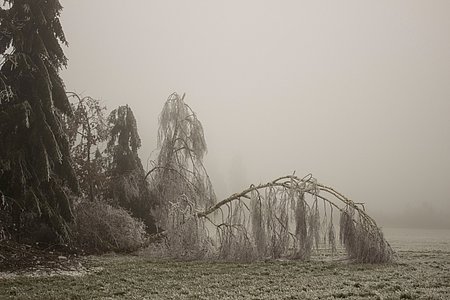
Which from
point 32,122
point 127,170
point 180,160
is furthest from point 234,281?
point 127,170

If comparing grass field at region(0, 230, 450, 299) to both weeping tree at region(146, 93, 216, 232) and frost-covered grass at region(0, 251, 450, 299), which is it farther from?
weeping tree at region(146, 93, 216, 232)

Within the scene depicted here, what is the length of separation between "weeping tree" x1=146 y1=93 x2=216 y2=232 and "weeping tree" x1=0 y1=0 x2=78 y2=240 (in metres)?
5.82

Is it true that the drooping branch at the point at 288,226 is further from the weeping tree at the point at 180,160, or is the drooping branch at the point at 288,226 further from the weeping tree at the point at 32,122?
the weeping tree at the point at 32,122

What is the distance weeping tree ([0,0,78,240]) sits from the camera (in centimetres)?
1487

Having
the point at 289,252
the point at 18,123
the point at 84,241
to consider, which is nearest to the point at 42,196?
the point at 18,123

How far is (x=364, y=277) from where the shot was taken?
13.4 m

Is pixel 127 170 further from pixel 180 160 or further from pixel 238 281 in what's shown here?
pixel 238 281

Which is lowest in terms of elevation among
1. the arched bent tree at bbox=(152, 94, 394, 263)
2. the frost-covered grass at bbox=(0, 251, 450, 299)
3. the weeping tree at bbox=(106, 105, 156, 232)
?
the frost-covered grass at bbox=(0, 251, 450, 299)

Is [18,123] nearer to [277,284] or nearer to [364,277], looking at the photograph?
[277,284]

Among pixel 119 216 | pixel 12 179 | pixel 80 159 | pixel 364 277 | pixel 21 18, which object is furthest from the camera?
pixel 80 159

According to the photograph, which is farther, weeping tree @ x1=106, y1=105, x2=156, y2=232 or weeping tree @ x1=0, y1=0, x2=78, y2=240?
weeping tree @ x1=106, y1=105, x2=156, y2=232

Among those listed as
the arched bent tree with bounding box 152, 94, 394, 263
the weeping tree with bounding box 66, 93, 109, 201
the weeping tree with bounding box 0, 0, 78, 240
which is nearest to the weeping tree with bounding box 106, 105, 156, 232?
the weeping tree with bounding box 66, 93, 109, 201

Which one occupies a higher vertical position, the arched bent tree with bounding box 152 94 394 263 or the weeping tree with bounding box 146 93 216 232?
the weeping tree with bounding box 146 93 216 232

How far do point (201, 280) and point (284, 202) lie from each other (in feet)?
21.4
